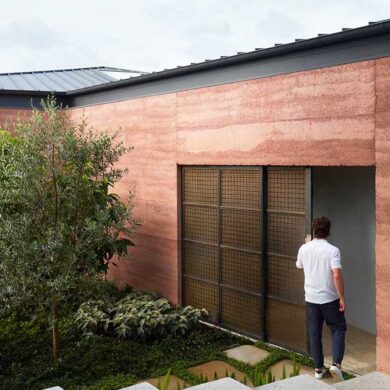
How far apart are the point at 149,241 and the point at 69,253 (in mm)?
3030

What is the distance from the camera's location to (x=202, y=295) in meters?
8.15

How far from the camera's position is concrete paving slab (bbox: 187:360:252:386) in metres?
6.16

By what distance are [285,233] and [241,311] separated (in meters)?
1.39

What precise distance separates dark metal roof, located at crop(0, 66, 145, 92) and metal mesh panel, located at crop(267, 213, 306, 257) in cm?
691

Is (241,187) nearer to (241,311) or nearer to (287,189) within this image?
(287,189)

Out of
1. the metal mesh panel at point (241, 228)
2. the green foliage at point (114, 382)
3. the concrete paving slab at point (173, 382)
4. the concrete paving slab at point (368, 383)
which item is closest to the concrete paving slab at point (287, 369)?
the concrete paving slab at point (173, 382)

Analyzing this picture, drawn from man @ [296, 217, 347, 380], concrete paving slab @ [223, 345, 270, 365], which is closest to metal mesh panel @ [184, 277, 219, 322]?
concrete paving slab @ [223, 345, 270, 365]

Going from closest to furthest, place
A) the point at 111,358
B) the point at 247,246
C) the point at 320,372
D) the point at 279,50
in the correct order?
1. the point at 320,372
2. the point at 279,50
3. the point at 111,358
4. the point at 247,246

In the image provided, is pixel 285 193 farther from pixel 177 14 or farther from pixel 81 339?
pixel 177 14

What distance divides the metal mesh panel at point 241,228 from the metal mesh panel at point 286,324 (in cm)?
80

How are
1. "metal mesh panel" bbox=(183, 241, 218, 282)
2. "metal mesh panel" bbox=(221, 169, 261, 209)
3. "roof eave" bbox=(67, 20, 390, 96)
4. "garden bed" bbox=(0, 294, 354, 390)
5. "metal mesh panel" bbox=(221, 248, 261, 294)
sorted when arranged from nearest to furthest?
"roof eave" bbox=(67, 20, 390, 96) → "garden bed" bbox=(0, 294, 354, 390) → "metal mesh panel" bbox=(221, 169, 261, 209) → "metal mesh panel" bbox=(221, 248, 261, 294) → "metal mesh panel" bbox=(183, 241, 218, 282)

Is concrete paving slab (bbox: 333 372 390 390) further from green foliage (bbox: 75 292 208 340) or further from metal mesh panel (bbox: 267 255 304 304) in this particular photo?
green foliage (bbox: 75 292 208 340)

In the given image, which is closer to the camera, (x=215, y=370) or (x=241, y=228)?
(x=215, y=370)

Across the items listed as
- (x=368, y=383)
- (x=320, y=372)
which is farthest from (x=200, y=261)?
(x=368, y=383)
